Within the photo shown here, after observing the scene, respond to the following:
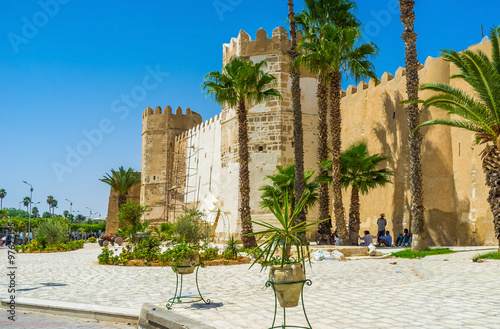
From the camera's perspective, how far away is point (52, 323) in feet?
18.6

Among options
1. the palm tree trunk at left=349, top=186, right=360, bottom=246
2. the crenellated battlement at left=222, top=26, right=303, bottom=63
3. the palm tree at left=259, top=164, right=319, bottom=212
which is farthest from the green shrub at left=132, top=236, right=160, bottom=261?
the crenellated battlement at left=222, top=26, right=303, bottom=63

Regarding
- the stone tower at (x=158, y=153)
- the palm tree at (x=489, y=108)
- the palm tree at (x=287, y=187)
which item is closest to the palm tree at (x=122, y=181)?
the stone tower at (x=158, y=153)

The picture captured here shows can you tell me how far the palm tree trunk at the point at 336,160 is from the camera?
16.4 m

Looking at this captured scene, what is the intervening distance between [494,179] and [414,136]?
3.30 metres

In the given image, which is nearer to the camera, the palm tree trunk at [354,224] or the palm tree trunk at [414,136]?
the palm tree trunk at [414,136]

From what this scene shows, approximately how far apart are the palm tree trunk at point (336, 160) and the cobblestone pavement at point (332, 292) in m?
4.45

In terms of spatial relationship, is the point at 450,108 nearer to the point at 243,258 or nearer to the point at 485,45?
the point at 485,45

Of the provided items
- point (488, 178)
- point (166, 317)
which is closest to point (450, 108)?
point (488, 178)

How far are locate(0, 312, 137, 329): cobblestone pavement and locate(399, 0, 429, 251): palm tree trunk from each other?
1085 cm

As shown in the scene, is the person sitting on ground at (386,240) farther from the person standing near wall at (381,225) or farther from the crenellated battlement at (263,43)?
the crenellated battlement at (263,43)

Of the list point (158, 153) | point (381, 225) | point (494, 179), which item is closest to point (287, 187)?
point (381, 225)

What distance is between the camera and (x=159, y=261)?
13836mm

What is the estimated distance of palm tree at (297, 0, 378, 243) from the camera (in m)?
16.5

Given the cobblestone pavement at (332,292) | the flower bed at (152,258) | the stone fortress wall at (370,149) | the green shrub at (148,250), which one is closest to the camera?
the cobblestone pavement at (332,292)
